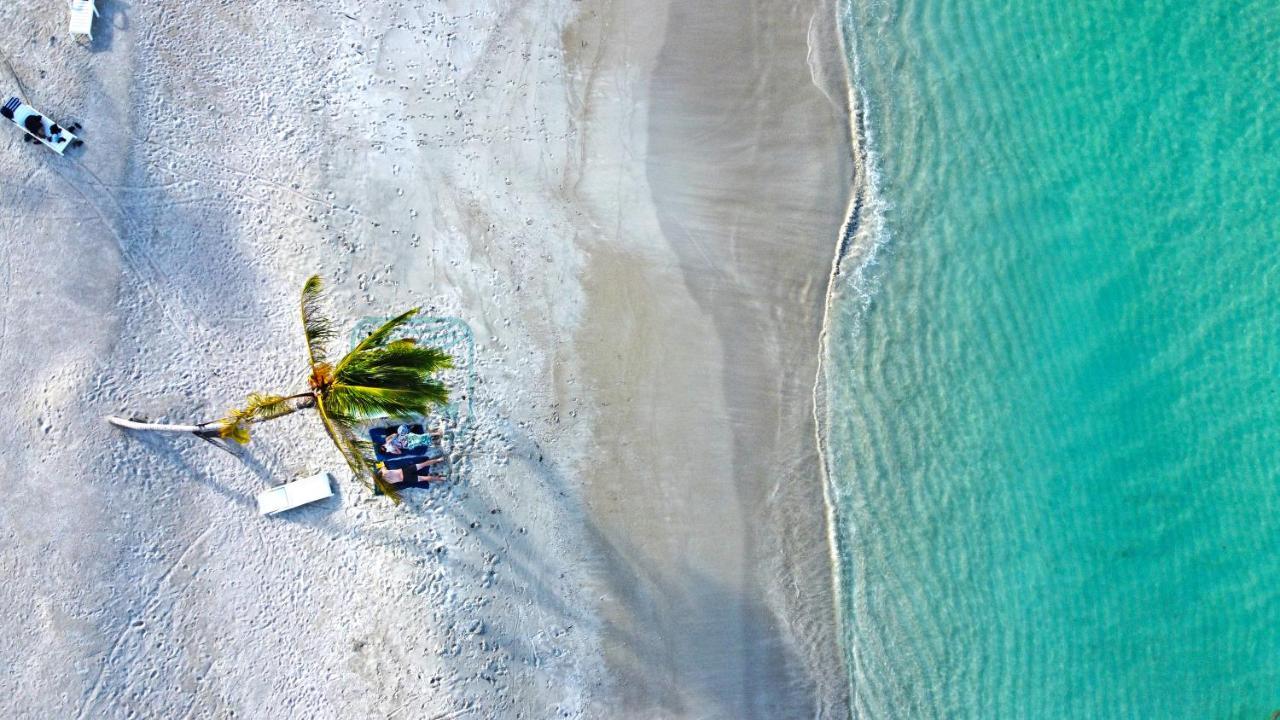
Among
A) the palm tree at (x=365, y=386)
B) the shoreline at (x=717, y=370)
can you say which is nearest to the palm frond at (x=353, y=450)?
the palm tree at (x=365, y=386)

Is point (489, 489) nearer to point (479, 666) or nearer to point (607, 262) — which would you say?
point (479, 666)

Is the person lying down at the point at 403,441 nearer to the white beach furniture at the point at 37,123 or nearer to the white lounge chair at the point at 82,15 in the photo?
the white beach furniture at the point at 37,123

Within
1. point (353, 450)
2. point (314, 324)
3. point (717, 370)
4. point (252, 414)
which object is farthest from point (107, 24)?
point (717, 370)

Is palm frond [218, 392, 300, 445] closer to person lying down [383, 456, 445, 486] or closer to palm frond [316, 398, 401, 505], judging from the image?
palm frond [316, 398, 401, 505]

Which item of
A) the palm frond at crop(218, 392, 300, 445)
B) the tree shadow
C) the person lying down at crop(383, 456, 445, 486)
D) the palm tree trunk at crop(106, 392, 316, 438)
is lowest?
the person lying down at crop(383, 456, 445, 486)

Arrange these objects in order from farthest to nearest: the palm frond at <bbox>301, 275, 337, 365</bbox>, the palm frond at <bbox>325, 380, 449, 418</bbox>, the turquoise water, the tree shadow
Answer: the turquoise water < the tree shadow < the palm frond at <bbox>301, 275, 337, 365</bbox> < the palm frond at <bbox>325, 380, 449, 418</bbox>

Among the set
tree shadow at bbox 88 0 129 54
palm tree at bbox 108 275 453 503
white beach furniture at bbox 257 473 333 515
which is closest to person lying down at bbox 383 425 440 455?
Answer: palm tree at bbox 108 275 453 503
